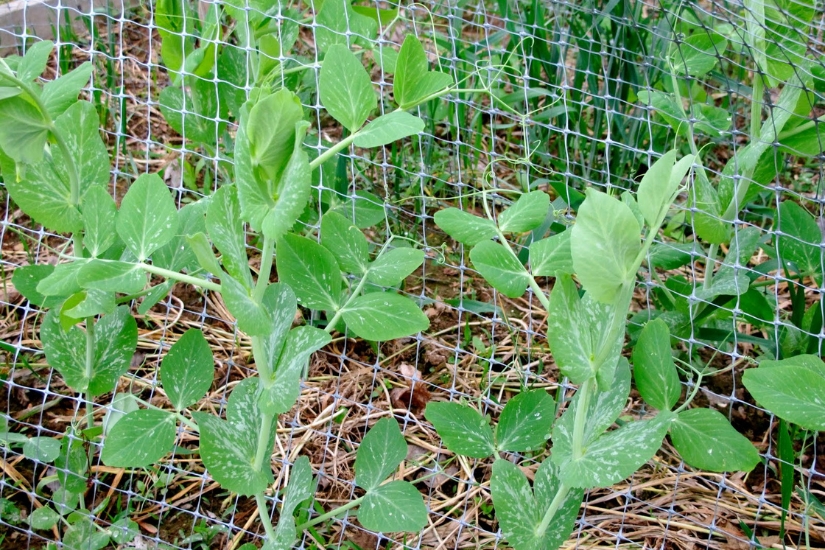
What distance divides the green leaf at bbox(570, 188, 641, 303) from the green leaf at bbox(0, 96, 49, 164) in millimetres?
659

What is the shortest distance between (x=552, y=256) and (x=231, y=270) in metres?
0.44

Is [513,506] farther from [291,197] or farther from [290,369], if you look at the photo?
[291,197]

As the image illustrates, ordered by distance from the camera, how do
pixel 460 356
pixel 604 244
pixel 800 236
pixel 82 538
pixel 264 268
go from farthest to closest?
1. pixel 460 356
2. pixel 800 236
3. pixel 82 538
4. pixel 264 268
5. pixel 604 244

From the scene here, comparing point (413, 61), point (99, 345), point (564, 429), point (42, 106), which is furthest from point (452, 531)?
point (42, 106)

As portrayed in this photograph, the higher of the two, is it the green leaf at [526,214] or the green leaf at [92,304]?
the green leaf at [526,214]

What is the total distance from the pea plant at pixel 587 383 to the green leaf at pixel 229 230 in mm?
325

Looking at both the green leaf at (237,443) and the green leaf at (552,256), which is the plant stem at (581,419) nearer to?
the green leaf at (552,256)

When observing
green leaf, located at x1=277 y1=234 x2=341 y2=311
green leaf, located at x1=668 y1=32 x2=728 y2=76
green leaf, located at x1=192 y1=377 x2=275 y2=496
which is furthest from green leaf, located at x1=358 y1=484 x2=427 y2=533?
green leaf, located at x1=668 y1=32 x2=728 y2=76

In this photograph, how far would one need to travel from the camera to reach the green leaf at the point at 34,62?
1.09 metres

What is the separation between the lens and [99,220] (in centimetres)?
103

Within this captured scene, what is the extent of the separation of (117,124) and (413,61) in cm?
103

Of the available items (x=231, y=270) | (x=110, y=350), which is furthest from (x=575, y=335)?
(x=110, y=350)

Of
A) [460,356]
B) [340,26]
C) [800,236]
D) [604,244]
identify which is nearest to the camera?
[604,244]

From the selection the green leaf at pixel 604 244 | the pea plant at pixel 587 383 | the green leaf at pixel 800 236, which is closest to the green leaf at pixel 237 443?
the pea plant at pixel 587 383
